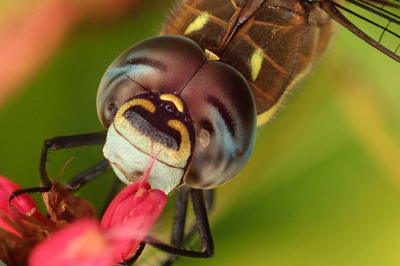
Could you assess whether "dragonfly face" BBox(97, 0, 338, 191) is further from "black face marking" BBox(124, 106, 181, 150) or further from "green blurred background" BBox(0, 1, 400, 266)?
"green blurred background" BBox(0, 1, 400, 266)

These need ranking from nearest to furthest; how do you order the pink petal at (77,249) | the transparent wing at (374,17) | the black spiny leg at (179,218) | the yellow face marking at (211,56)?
the pink petal at (77,249) < the yellow face marking at (211,56) < the transparent wing at (374,17) < the black spiny leg at (179,218)

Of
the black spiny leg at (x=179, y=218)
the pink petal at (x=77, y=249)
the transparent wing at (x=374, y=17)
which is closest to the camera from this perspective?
the pink petal at (x=77, y=249)

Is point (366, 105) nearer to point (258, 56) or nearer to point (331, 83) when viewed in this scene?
point (331, 83)

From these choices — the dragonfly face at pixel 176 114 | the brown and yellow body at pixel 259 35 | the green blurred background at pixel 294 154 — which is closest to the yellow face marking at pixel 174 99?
the dragonfly face at pixel 176 114

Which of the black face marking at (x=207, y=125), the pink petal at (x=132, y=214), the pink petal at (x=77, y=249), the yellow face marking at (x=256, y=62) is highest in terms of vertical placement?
the yellow face marking at (x=256, y=62)

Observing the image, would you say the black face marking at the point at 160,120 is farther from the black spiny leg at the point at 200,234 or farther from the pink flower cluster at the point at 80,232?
the black spiny leg at the point at 200,234

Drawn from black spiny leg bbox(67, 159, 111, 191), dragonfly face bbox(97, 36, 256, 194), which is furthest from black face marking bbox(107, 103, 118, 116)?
black spiny leg bbox(67, 159, 111, 191)

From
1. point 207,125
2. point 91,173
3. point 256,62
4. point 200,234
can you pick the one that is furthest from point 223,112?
point 91,173

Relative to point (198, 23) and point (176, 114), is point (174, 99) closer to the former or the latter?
point (176, 114)
